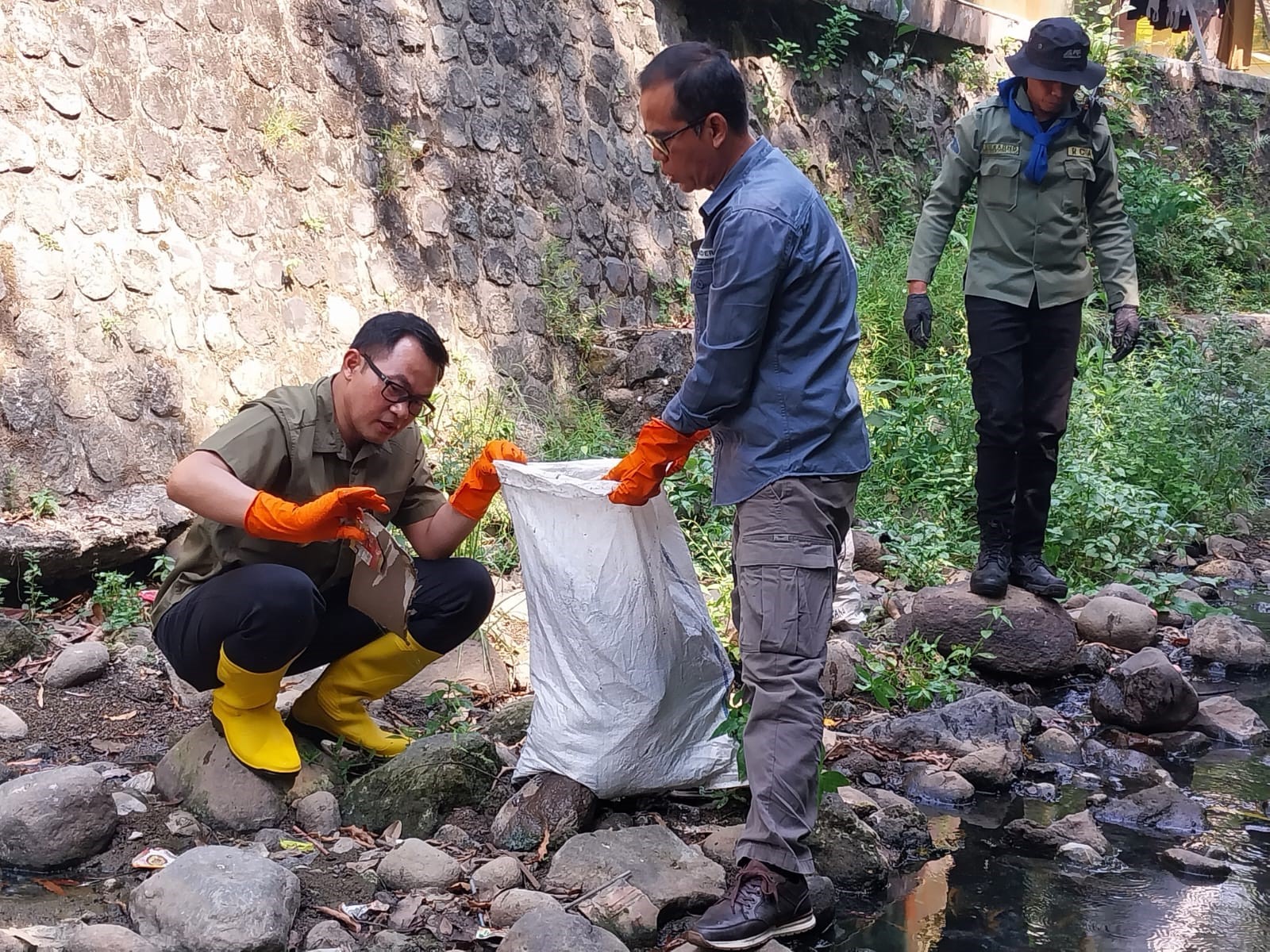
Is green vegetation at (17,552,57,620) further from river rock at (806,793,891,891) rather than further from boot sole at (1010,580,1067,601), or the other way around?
boot sole at (1010,580,1067,601)

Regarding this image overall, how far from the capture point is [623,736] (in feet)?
9.31

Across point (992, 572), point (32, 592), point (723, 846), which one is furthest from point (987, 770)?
point (32, 592)

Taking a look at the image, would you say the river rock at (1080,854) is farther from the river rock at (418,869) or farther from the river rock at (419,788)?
the river rock at (418,869)

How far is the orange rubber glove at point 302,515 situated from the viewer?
2594mm

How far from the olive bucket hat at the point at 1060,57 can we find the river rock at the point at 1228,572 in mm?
2673

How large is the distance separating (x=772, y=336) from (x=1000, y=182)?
2106mm

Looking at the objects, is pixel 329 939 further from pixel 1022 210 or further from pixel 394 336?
pixel 1022 210

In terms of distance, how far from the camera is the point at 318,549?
9.81 feet

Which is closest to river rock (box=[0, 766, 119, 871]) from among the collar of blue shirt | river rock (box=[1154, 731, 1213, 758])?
the collar of blue shirt

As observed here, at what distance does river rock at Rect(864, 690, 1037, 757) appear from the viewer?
11.7 ft

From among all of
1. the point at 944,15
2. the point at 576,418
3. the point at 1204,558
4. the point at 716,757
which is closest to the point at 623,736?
the point at 716,757

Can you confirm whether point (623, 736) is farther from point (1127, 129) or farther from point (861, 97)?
point (1127, 129)

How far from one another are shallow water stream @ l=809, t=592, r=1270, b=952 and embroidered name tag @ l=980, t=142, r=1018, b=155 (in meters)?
2.14

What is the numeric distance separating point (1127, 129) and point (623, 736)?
1040cm
